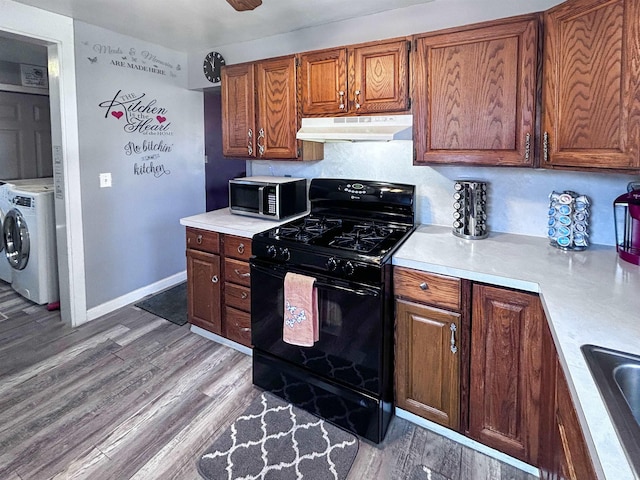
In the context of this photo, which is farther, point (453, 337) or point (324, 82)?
point (324, 82)

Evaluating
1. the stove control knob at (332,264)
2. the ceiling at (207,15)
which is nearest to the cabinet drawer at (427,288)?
the stove control knob at (332,264)

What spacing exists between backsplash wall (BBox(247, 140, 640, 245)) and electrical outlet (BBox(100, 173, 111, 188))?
5.70ft

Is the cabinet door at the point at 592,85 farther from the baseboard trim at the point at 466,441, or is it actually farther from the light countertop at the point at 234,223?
the light countertop at the point at 234,223

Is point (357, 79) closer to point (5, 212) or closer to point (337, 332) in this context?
point (337, 332)

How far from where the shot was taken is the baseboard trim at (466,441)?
5.65 feet

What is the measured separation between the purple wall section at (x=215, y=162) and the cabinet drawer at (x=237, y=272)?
193 centimetres

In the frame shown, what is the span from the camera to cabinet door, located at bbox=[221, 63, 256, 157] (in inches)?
108

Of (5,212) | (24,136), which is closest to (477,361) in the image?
(5,212)

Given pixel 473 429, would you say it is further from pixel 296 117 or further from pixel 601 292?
pixel 296 117

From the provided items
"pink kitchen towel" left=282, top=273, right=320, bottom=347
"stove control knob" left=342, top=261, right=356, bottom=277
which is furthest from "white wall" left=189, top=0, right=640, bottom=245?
"pink kitchen towel" left=282, top=273, right=320, bottom=347

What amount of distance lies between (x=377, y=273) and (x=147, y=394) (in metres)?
1.56

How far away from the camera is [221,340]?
112 inches

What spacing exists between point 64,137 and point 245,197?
1442 mm

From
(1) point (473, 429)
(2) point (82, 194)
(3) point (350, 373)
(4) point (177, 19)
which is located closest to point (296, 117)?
(4) point (177, 19)
